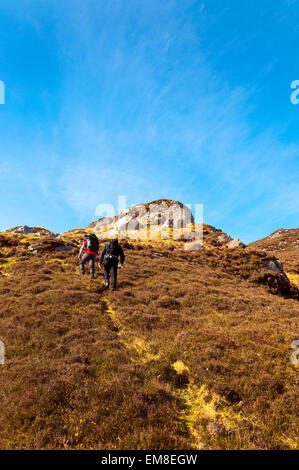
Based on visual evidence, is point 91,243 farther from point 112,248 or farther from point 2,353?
point 2,353

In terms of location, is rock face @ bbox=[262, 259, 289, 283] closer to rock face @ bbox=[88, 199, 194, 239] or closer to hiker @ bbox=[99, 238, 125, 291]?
hiker @ bbox=[99, 238, 125, 291]

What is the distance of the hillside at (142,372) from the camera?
4.45 m

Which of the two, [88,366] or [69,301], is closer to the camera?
[88,366]

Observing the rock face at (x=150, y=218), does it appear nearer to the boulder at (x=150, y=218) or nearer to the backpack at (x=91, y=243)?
Result: the boulder at (x=150, y=218)

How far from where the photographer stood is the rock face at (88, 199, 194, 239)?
186 feet

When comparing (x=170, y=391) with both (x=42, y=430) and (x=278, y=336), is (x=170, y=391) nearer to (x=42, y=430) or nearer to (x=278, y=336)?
(x=42, y=430)

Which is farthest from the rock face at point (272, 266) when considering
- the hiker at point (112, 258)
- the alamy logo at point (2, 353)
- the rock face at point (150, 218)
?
the rock face at point (150, 218)

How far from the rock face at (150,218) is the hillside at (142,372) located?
1635 inches

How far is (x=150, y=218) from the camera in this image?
60375 mm

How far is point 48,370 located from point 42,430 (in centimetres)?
201

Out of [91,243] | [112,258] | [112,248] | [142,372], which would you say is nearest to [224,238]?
[91,243]

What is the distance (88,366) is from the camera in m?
6.36

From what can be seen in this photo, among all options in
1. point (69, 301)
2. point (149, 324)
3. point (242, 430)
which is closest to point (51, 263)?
point (69, 301)

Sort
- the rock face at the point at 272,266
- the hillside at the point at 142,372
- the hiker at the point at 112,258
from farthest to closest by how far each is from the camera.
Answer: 1. the rock face at the point at 272,266
2. the hiker at the point at 112,258
3. the hillside at the point at 142,372
